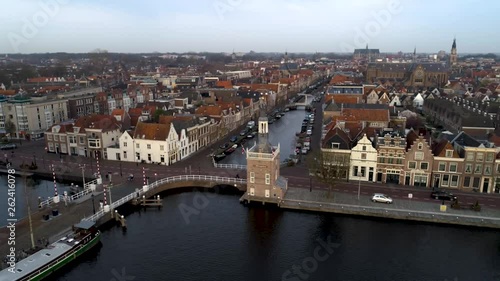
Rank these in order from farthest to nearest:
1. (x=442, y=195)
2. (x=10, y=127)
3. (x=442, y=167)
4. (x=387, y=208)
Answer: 1. (x=10, y=127)
2. (x=442, y=167)
3. (x=442, y=195)
4. (x=387, y=208)

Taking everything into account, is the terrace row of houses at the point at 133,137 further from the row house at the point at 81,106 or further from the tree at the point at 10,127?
the row house at the point at 81,106

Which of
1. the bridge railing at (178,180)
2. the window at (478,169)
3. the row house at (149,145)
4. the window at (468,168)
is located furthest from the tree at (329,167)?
the row house at (149,145)

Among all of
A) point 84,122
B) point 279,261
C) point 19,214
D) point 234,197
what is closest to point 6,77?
point 84,122

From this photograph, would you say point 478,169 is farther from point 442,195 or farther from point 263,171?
point 263,171

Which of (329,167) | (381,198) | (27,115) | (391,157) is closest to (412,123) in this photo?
(391,157)

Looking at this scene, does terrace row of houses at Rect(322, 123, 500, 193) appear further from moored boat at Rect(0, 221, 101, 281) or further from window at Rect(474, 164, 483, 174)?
moored boat at Rect(0, 221, 101, 281)
